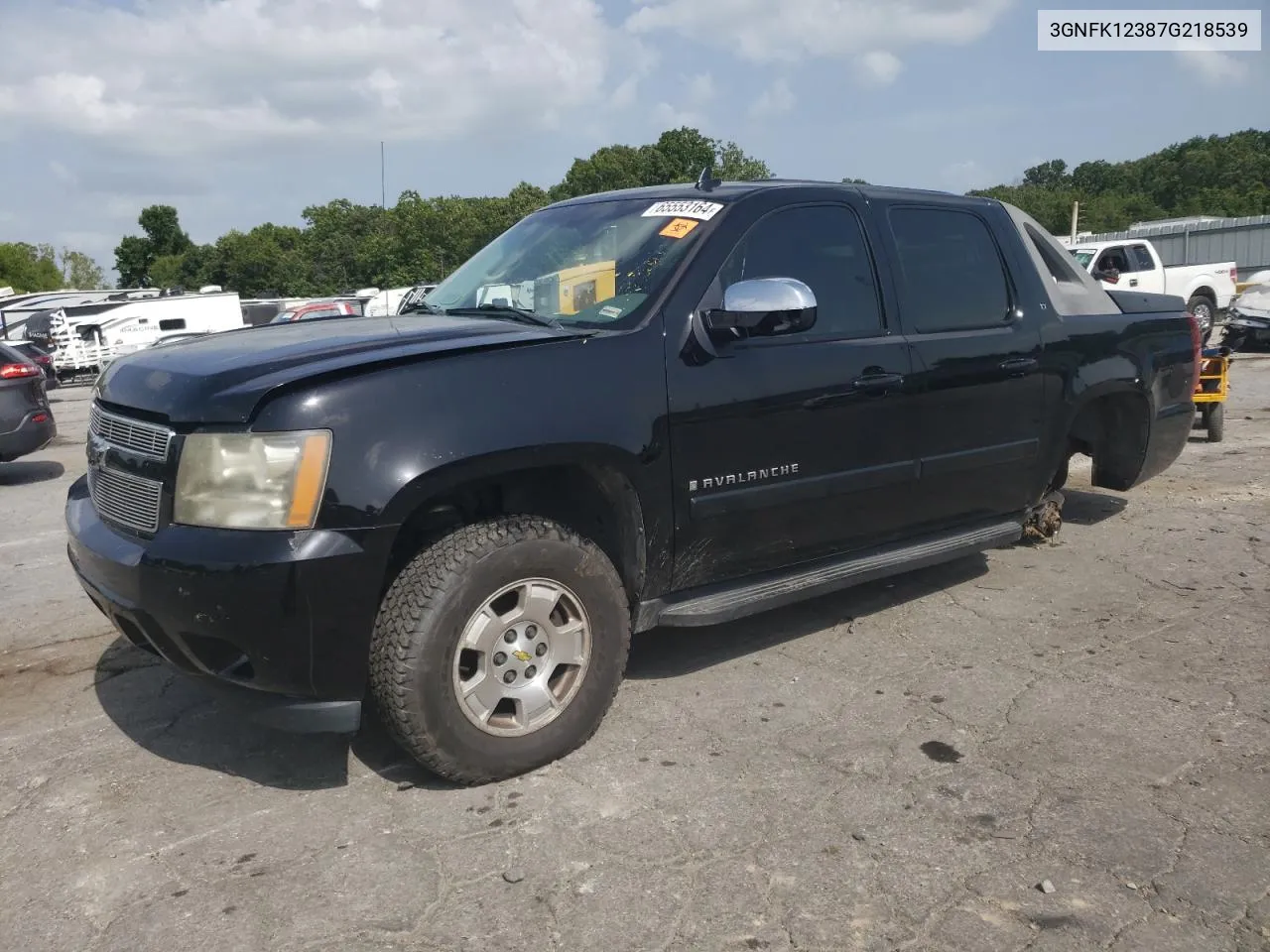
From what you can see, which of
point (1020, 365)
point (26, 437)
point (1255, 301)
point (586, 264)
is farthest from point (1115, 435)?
point (1255, 301)

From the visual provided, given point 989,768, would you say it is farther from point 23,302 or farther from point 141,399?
point 23,302

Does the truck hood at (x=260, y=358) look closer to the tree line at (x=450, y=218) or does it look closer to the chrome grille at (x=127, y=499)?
the chrome grille at (x=127, y=499)

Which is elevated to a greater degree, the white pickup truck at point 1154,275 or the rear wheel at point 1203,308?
the white pickup truck at point 1154,275

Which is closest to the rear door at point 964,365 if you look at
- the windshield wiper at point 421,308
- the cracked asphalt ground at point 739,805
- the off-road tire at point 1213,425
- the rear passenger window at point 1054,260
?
the rear passenger window at point 1054,260

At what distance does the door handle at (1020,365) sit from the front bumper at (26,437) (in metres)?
8.59

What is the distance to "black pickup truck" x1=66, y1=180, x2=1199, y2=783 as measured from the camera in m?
2.94

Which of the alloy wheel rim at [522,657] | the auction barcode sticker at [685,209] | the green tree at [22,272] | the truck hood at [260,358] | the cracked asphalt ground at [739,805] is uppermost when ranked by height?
the green tree at [22,272]

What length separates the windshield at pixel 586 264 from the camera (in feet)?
12.4

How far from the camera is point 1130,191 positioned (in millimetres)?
92812

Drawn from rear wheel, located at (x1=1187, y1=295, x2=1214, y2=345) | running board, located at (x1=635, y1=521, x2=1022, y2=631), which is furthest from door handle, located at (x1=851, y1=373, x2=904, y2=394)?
rear wheel, located at (x1=1187, y1=295, x2=1214, y2=345)

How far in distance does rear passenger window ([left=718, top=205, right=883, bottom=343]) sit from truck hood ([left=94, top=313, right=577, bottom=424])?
0.92 metres

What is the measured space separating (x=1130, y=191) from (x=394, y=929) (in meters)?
103

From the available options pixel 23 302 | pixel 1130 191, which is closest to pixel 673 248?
pixel 23 302

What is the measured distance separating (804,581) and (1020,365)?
1.55m
